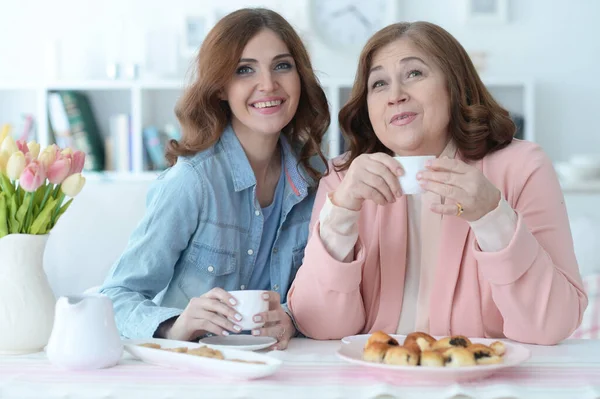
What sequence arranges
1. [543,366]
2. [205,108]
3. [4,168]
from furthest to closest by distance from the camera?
[205,108] < [4,168] < [543,366]

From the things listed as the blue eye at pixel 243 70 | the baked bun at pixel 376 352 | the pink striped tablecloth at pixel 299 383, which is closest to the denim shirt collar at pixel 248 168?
the blue eye at pixel 243 70

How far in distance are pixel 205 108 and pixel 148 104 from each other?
246 cm

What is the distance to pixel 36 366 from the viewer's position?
1.26 metres

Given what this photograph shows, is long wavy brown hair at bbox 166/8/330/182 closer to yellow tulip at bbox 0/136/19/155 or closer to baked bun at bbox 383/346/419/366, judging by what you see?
yellow tulip at bbox 0/136/19/155

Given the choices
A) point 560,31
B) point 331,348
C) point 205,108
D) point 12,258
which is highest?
point 560,31

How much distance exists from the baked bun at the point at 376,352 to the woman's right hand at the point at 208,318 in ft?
0.87

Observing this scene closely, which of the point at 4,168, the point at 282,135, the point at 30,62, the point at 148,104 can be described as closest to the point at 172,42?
the point at 148,104

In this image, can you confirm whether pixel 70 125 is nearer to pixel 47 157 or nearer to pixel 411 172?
pixel 47 157

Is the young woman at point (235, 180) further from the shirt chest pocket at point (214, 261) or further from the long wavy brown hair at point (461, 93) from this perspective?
the long wavy brown hair at point (461, 93)

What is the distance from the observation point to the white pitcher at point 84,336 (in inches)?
47.3

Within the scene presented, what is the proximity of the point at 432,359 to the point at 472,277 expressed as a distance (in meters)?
0.50

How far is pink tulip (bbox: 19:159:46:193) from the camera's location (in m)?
1.31

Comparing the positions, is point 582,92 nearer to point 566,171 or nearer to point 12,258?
point 566,171

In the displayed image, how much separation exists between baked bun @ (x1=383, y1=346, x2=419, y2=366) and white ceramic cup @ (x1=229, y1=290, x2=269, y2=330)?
29cm
